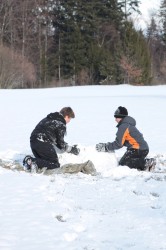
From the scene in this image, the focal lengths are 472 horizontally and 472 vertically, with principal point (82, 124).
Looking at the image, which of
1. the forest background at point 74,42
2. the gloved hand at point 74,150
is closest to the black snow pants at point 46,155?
the gloved hand at point 74,150

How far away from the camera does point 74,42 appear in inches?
1828

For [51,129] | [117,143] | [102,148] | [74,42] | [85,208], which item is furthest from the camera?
[74,42]

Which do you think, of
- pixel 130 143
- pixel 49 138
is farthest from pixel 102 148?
pixel 49 138

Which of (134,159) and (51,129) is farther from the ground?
(51,129)

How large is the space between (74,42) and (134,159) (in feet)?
130

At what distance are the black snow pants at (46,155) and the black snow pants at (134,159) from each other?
1.12 meters

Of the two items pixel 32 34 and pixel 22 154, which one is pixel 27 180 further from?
pixel 32 34

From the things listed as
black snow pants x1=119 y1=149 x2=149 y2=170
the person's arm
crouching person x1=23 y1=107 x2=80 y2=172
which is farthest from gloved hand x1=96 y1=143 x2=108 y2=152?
crouching person x1=23 y1=107 x2=80 y2=172

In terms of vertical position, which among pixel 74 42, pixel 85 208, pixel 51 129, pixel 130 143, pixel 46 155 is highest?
pixel 74 42

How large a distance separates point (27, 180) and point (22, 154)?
2.84 m

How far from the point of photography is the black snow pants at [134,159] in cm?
772

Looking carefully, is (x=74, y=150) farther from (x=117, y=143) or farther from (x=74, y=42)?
(x=74, y=42)

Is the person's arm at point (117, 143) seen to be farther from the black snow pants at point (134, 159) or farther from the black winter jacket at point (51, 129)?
the black winter jacket at point (51, 129)

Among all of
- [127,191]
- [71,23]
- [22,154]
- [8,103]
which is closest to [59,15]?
[71,23]
